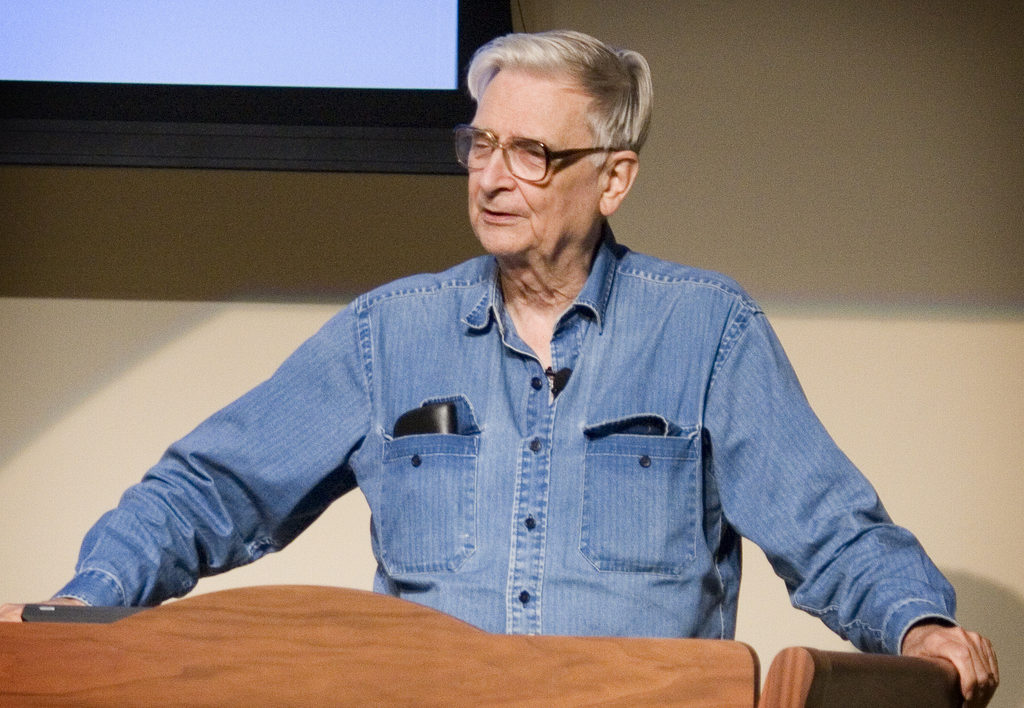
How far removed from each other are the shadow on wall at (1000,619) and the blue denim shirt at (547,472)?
95 centimetres

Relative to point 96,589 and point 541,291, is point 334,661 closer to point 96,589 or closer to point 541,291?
point 96,589

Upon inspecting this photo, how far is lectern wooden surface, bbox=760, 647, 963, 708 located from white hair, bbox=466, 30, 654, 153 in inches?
35.8

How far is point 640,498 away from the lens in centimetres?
158

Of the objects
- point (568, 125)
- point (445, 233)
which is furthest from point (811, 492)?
point (445, 233)

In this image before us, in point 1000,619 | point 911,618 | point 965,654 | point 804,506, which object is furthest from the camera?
point 1000,619

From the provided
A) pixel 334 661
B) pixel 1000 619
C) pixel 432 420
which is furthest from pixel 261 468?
pixel 1000 619

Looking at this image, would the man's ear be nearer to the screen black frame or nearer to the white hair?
the white hair

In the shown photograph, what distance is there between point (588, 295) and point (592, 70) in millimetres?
290

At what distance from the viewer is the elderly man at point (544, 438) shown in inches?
60.5

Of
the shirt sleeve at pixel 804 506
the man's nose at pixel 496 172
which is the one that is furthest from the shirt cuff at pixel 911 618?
the man's nose at pixel 496 172

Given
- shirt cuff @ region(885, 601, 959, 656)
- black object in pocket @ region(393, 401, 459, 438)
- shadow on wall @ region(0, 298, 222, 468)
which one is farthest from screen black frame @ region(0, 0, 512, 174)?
shirt cuff @ region(885, 601, 959, 656)

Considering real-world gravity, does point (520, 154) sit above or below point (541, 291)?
above

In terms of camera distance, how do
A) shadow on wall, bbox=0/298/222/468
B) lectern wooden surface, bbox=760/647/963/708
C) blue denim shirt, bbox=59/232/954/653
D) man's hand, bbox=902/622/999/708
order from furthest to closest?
1. shadow on wall, bbox=0/298/222/468
2. blue denim shirt, bbox=59/232/954/653
3. man's hand, bbox=902/622/999/708
4. lectern wooden surface, bbox=760/647/963/708

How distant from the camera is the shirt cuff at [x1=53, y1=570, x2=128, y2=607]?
4.61ft
